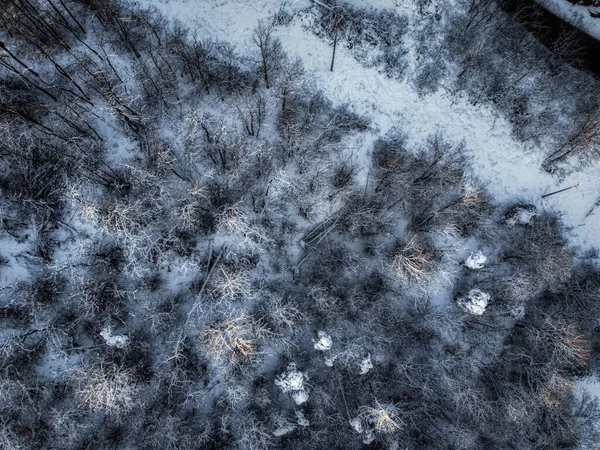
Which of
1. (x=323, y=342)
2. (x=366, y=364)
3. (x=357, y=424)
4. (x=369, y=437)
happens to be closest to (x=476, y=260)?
(x=366, y=364)

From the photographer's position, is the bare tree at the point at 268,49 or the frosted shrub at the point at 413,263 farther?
the bare tree at the point at 268,49

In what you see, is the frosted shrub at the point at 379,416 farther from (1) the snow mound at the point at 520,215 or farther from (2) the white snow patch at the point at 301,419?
(1) the snow mound at the point at 520,215

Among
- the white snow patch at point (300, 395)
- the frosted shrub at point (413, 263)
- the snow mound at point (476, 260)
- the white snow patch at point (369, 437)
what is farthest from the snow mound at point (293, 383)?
the snow mound at point (476, 260)

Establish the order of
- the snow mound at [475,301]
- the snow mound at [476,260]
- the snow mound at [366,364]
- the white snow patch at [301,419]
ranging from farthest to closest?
the snow mound at [476,260] < the snow mound at [475,301] < the white snow patch at [301,419] < the snow mound at [366,364]

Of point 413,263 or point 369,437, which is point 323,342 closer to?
point 369,437

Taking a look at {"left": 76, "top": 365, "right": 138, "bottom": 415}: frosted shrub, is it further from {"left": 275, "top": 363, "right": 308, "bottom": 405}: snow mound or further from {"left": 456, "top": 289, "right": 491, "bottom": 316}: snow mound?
{"left": 456, "top": 289, "right": 491, "bottom": 316}: snow mound

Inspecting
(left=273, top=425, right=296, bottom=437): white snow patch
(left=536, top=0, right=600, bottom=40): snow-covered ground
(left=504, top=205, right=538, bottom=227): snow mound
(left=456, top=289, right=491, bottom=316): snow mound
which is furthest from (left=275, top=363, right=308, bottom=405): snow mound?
(left=536, top=0, right=600, bottom=40): snow-covered ground
